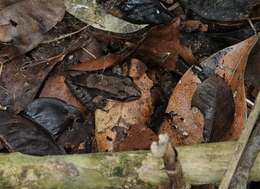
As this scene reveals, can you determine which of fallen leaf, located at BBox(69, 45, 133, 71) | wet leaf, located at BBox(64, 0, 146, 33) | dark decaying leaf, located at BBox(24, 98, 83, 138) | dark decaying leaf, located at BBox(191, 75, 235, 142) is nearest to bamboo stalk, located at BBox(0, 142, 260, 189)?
dark decaying leaf, located at BBox(191, 75, 235, 142)

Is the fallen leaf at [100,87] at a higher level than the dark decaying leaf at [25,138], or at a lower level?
higher

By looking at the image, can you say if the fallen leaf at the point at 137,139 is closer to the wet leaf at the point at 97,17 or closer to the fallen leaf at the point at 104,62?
the fallen leaf at the point at 104,62

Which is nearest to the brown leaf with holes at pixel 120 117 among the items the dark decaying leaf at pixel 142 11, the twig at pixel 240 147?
the dark decaying leaf at pixel 142 11

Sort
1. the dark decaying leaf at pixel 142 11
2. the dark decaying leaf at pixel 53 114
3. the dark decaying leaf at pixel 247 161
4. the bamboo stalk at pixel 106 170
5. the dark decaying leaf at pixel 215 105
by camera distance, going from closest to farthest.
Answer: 1. the dark decaying leaf at pixel 247 161
2. the bamboo stalk at pixel 106 170
3. the dark decaying leaf at pixel 215 105
4. the dark decaying leaf at pixel 53 114
5. the dark decaying leaf at pixel 142 11

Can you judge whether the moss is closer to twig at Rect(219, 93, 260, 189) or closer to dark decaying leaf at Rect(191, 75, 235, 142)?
twig at Rect(219, 93, 260, 189)

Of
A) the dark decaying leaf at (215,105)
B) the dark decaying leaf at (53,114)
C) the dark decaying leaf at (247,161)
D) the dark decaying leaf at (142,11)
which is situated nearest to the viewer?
the dark decaying leaf at (247,161)

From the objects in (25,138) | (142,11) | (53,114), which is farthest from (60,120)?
(142,11)

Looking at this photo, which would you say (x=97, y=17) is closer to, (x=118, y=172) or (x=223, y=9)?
(x=223, y=9)

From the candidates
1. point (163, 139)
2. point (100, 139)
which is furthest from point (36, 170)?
point (163, 139)
